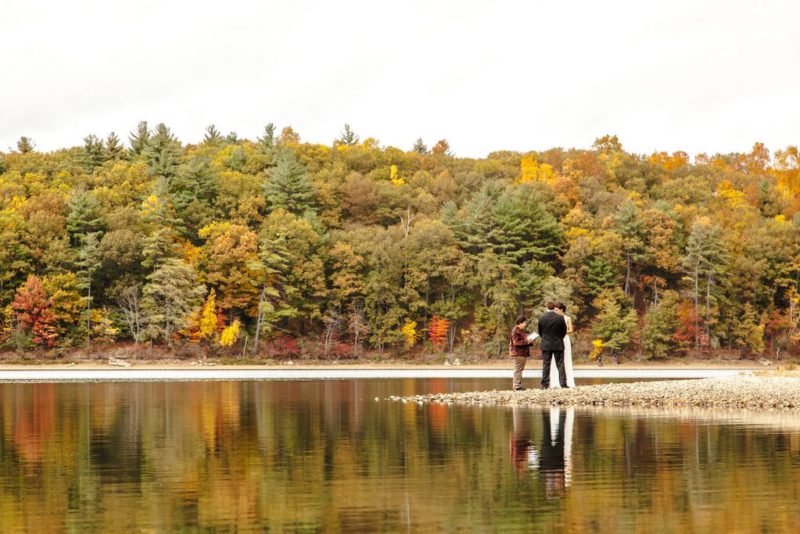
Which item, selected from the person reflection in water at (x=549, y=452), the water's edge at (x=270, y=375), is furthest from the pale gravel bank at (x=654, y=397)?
the water's edge at (x=270, y=375)

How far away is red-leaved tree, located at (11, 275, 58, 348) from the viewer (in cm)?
8400

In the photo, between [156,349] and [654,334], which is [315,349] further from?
[654,334]

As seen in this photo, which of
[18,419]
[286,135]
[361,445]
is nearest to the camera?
[361,445]

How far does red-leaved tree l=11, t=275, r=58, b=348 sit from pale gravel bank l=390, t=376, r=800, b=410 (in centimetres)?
5861

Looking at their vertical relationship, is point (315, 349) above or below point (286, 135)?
below

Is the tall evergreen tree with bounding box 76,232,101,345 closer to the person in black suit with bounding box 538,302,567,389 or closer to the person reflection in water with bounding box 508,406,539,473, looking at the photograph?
the person in black suit with bounding box 538,302,567,389

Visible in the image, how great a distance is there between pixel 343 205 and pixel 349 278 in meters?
20.6

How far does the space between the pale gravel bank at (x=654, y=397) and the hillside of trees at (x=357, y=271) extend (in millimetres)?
57181

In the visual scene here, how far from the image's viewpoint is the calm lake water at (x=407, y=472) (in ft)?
38.3

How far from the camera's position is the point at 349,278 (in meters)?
91.6

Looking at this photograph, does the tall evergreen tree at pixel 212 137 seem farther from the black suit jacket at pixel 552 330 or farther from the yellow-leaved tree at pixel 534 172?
the black suit jacket at pixel 552 330

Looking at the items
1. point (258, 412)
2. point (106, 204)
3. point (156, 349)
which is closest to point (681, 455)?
point (258, 412)

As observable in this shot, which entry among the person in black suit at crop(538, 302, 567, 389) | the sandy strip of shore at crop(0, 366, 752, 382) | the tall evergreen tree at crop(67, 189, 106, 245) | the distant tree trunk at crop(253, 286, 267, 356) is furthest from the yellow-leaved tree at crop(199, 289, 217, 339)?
the person in black suit at crop(538, 302, 567, 389)

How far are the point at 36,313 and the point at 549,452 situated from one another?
2868 inches
